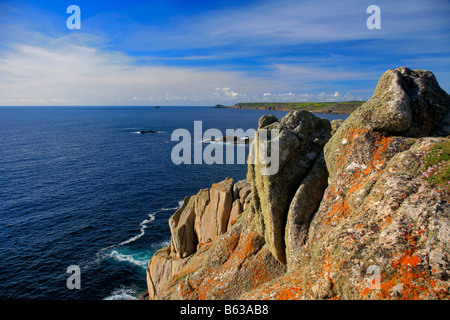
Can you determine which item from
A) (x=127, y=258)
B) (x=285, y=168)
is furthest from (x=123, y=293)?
(x=285, y=168)

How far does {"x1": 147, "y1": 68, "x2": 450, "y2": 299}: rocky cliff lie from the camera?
841 cm

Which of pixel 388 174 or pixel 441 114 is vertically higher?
pixel 441 114

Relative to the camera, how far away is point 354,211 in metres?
11.4

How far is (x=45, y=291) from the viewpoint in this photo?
4150 centimetres

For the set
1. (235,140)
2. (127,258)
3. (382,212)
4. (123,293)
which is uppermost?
(235,140)

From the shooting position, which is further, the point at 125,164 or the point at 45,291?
the point at 125,164

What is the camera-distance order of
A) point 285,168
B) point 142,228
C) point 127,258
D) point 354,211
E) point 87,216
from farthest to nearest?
point 87,216 < point 142,228 < point 127,258 < point 285,168 < point 354,211

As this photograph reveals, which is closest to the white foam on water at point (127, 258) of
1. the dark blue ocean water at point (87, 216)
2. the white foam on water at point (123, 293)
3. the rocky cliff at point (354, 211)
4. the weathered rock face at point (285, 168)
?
the dark blue ocean water at point (87, 216)

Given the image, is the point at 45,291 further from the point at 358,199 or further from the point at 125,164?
the point at 125,164

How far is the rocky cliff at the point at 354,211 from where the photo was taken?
841 cm

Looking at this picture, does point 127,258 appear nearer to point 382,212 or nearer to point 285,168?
point 285,168
